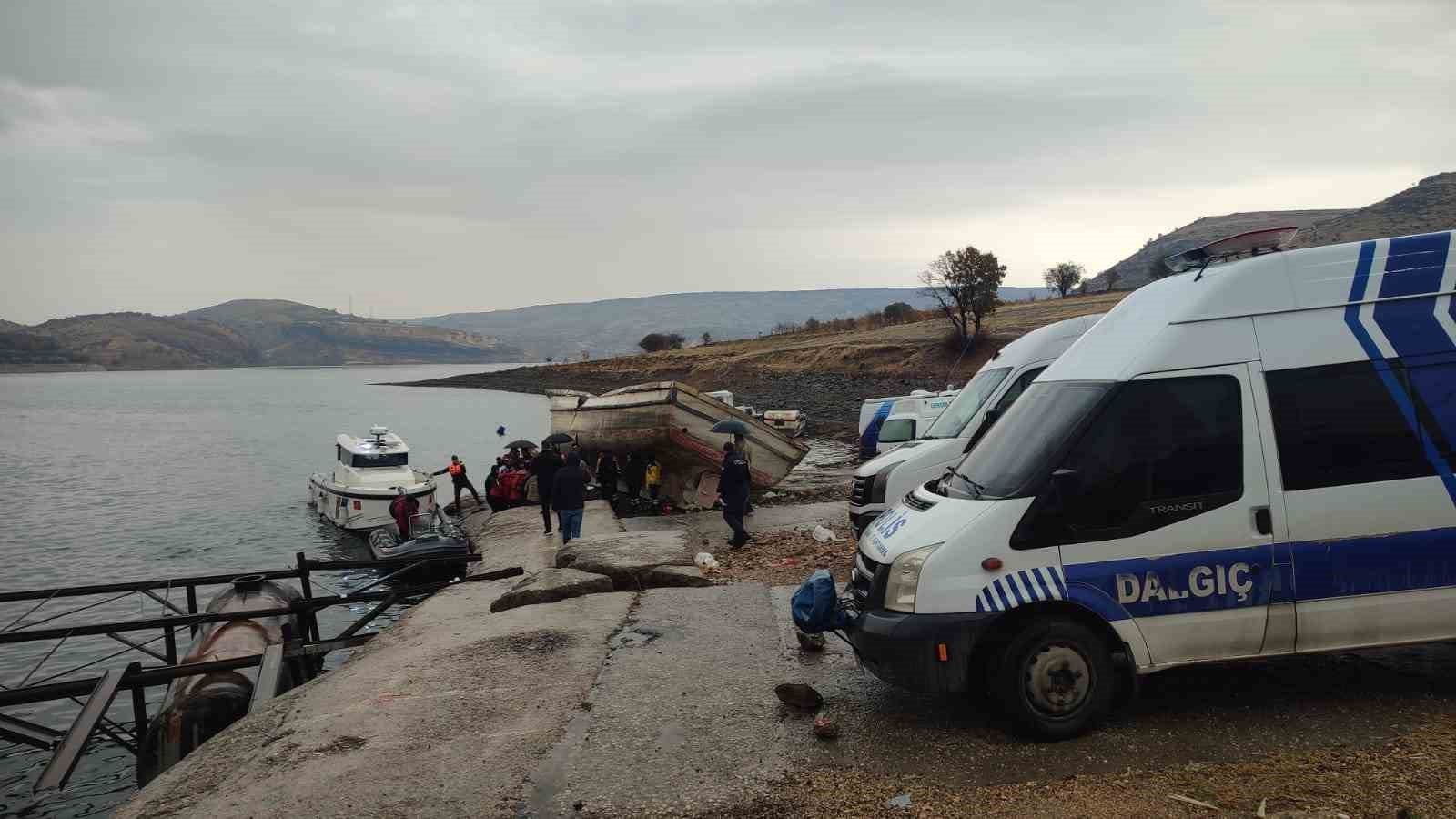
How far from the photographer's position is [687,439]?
20281 millimetres

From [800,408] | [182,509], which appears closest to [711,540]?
[182,509]

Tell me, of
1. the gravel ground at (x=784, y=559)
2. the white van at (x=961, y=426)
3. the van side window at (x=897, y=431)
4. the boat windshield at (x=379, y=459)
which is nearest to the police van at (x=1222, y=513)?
the gravel ground at (x=784, y=559)

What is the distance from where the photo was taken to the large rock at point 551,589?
31.3 ft

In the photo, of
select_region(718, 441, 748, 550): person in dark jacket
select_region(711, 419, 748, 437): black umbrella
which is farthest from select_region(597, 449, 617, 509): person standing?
select_region(718, 441, 748, 550): person in dark jacket

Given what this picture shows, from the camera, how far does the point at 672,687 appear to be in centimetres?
677

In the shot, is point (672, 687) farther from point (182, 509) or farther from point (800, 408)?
point (800, 408)

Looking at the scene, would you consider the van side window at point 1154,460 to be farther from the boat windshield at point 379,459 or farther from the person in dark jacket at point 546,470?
the boat windshield at point 379,459

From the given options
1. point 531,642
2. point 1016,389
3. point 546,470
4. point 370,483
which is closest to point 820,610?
point 531,642

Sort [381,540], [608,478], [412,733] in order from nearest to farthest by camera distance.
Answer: [412,733], [608,478], [381,540]

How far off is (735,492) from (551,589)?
458 cm

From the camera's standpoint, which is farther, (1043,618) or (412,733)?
(412,733)

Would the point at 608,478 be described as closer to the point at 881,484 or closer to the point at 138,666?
the point at 881,484

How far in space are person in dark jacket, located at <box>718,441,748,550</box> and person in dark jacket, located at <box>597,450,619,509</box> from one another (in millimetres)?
7490

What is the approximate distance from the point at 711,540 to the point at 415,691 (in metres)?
7.62
